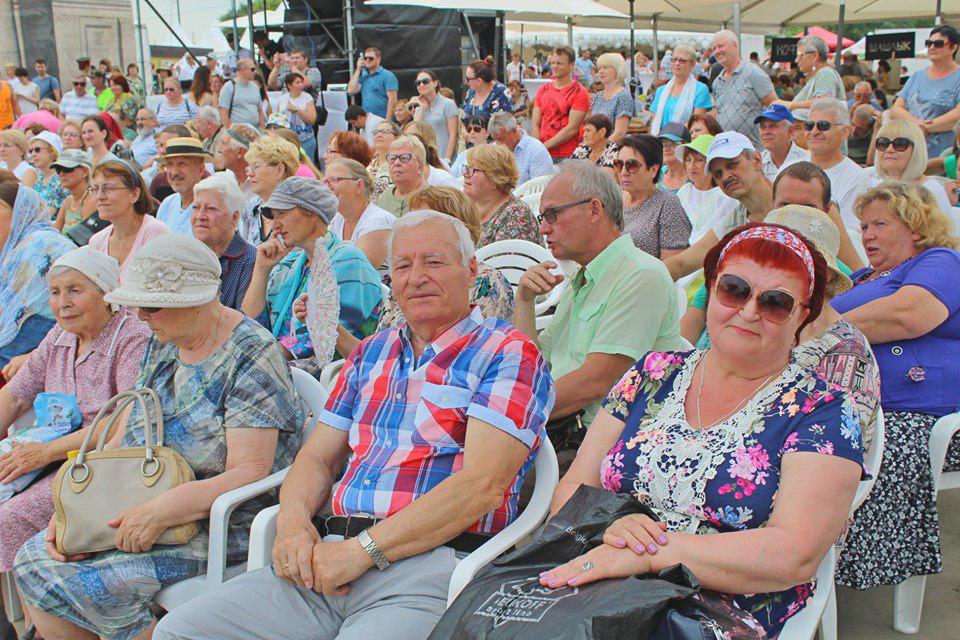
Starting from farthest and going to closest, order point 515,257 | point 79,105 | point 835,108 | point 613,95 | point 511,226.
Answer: point 79,105 < point 613,95 < point 835,108 < point 511,226 < point 515,257

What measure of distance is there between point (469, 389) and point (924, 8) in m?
15.5

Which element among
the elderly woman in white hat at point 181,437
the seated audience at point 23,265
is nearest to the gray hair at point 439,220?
the elderly woman in white hat at point 181,437

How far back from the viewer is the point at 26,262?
4418 millimetres

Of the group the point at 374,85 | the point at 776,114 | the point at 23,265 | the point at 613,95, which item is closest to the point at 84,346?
the point at 23,265

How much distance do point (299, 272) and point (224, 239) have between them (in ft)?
2.03

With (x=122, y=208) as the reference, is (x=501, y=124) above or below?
above

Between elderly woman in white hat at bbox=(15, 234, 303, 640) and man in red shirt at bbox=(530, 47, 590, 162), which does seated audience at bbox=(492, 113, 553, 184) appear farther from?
elderly woman in white hat at bbox=(15, 234, 303, 640)

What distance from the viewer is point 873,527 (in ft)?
9.46

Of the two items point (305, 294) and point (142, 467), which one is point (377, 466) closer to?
point (142, 467)

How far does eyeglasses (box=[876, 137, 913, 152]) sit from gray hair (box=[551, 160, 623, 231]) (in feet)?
8.62

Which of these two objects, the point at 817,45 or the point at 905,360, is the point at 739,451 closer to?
the point at 905,360

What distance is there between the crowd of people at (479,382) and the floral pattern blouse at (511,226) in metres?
0.02

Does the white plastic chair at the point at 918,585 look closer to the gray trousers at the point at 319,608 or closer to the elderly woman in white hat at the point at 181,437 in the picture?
the gray trousers at the point at 319,608

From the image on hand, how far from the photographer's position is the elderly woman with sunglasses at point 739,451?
1.81 m
